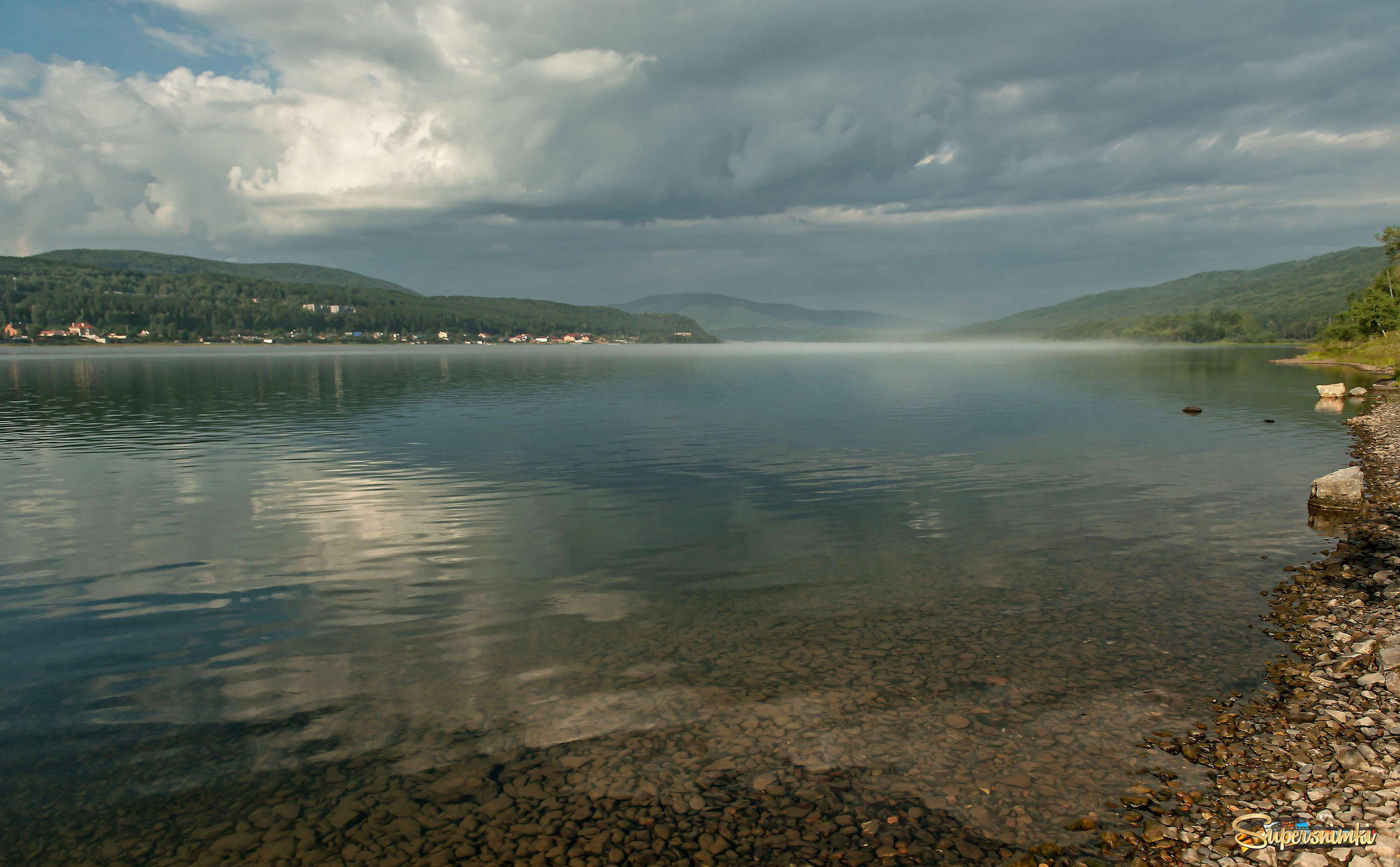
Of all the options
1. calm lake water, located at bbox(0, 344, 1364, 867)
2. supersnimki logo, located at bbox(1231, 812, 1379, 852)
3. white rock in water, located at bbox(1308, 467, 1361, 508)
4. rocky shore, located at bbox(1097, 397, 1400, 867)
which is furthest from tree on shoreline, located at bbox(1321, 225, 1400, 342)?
supersnimki logo, located at bbox(1231, 812, 1379, 852)

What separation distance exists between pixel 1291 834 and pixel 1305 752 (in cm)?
268

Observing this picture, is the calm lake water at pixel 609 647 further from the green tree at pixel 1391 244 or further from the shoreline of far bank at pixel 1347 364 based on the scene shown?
the green tree at pixel 1391 244

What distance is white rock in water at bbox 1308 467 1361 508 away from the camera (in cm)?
2652

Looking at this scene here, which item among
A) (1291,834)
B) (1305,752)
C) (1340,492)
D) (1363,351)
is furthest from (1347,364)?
(1291,834)

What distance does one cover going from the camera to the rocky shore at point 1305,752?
9.23 m

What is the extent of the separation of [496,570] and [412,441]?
99.7 ft

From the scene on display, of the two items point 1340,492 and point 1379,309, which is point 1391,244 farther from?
point 1340,492

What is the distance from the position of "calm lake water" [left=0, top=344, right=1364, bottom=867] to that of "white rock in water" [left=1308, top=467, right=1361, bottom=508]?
1099 mm

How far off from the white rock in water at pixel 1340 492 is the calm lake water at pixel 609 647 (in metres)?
1.10

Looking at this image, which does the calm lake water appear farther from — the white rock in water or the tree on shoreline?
the tree on shoreline

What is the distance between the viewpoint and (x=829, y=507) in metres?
29.9

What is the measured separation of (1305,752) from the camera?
11.2 m

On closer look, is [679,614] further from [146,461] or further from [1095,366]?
[1095,366]

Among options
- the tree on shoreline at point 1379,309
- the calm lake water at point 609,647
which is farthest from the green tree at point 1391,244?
the calm lake water at point 609,647
